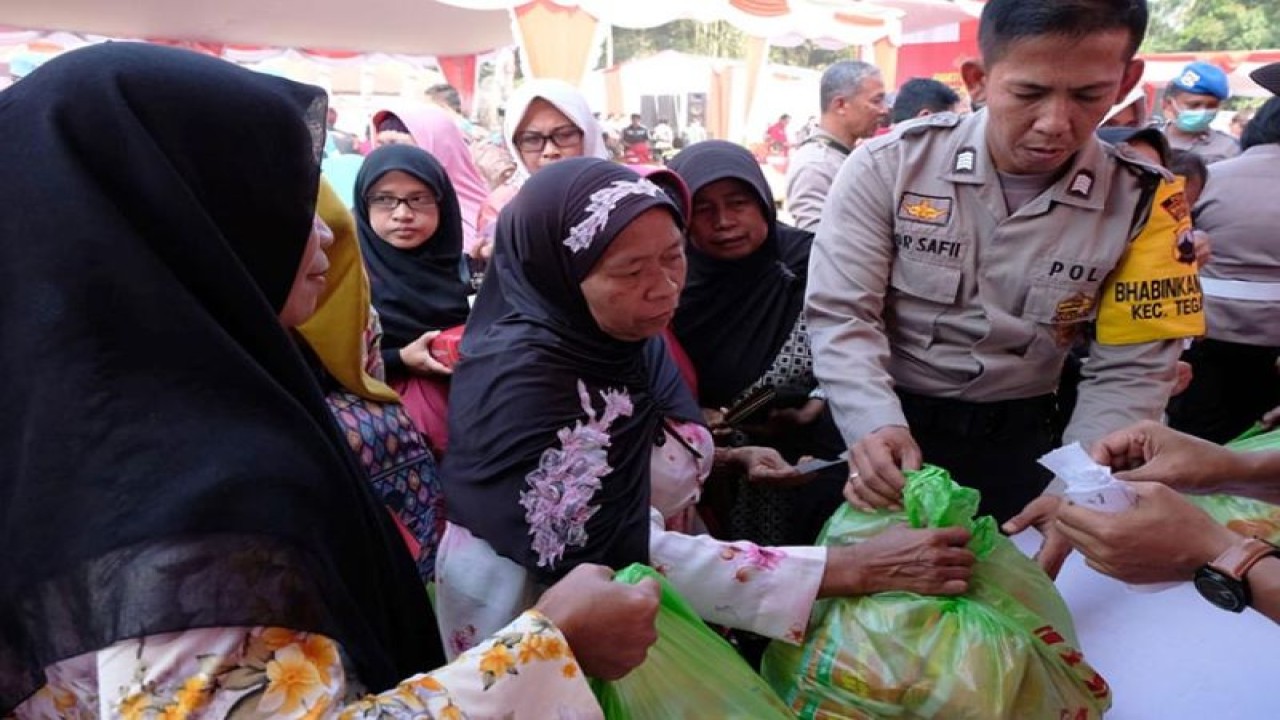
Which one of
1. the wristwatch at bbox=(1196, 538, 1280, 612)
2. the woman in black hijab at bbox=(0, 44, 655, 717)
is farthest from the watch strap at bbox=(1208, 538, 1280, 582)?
the woman in black hijab at bbox=(0, 44, 655, 717)

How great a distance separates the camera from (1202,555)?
1.21m

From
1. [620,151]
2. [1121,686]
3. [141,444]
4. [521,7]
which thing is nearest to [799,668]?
[1121,686]

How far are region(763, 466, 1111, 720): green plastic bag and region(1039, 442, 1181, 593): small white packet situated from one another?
23cm

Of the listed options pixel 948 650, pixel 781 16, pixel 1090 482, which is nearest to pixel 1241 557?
pixel 1090 482

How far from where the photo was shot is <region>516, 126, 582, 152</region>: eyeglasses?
3098mm


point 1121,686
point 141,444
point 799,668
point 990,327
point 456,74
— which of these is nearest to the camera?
point 141,444

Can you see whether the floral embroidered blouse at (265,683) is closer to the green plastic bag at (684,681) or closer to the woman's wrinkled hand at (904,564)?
the green plastic bag at (684,681)

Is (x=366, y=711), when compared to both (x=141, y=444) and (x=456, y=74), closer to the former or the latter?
(x=141, y=444)

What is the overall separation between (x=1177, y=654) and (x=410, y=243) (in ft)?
6.81

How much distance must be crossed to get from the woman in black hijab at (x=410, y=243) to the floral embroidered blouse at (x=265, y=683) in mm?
1446

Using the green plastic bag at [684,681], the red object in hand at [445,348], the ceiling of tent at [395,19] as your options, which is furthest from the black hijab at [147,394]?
the ceiling of tent at [395,19]

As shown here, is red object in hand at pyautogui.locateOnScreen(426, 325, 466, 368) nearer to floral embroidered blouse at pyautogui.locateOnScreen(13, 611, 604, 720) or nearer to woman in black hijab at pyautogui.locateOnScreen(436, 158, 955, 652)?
woman in black hijab at pyautogui.locateOnScreen(436, 158, 955, 652)

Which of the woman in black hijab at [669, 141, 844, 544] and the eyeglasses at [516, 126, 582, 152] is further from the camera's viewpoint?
→ the eyeglasses at [516, 126, 582, 152]

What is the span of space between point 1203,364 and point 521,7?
24.6 ft
